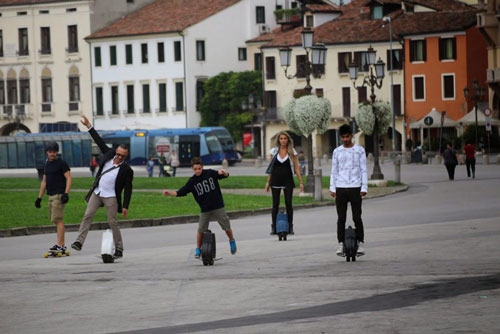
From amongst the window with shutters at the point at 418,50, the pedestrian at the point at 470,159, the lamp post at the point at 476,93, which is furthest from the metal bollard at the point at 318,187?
the window with shutters at the point at 418,50

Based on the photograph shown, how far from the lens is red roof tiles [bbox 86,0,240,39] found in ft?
351

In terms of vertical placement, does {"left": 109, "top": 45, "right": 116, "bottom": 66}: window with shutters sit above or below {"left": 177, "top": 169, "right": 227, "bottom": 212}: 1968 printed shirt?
above

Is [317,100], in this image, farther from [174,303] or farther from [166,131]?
[166,131]

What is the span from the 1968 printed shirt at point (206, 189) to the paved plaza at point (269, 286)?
916 mm

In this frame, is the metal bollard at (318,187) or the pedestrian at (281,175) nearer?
the pedestrian at (281,175)

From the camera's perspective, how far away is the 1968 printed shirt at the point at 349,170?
17.8 meters

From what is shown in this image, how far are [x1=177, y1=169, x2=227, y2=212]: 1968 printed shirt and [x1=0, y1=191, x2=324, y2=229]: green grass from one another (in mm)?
10703

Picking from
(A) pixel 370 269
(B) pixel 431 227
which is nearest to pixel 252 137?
(B) pixel 431 227

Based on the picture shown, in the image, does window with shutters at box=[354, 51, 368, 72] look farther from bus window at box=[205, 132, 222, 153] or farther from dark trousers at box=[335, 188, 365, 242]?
dark trousers at box=[335, 188, 365, 242]

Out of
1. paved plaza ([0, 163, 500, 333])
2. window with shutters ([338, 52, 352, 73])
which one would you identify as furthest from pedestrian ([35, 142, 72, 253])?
window with shutters ([338, 52, 352, 73])

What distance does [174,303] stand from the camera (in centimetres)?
1354

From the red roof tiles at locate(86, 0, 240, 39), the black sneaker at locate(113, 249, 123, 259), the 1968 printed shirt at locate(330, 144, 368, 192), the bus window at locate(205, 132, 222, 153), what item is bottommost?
the black sneaker at locate(113, 249, 123, 259)

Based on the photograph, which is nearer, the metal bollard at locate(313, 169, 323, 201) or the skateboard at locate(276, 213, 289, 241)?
the skateboard at locate(276, 213, 289, 241)

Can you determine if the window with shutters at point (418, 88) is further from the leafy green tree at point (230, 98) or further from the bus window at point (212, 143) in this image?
the bus window at point (212, 143)
